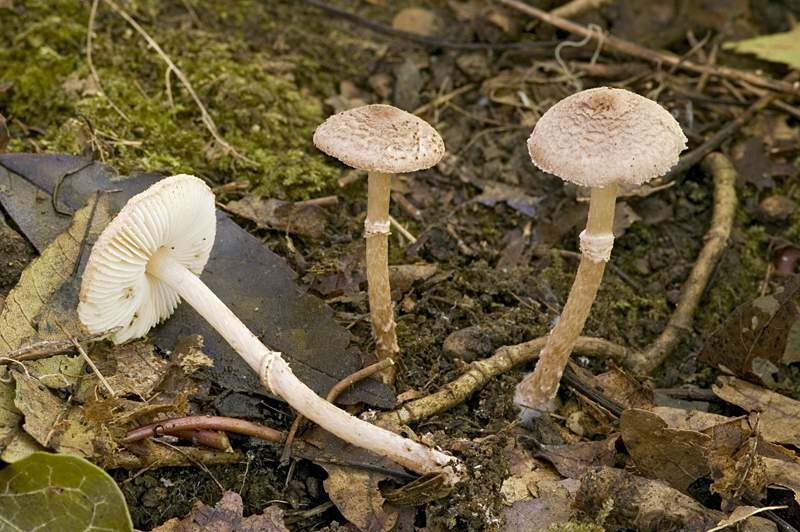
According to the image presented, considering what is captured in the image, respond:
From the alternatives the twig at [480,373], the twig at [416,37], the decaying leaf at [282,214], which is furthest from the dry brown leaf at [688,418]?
the twig at [416,37]

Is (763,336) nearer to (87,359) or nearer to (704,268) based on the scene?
(704,268)

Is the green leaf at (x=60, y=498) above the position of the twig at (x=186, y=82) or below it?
below

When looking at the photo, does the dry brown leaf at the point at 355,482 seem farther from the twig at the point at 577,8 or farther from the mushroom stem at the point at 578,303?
the twig at the point at 577,8

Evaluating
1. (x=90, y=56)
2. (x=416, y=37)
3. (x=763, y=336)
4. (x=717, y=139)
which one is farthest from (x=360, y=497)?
(x=416, y=37)

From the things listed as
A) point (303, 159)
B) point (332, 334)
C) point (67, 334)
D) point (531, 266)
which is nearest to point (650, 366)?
point (531, 266)

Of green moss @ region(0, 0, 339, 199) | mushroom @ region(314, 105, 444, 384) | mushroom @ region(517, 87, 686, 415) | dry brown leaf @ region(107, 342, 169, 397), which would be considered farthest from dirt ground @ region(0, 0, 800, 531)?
mushroom @ region(517, 87, 686, 415)

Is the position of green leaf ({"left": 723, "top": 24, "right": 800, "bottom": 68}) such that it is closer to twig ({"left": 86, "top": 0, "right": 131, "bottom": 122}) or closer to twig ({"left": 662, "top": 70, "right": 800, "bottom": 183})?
twig ({"left": 662, "top": 70, "right": 800, "bottom": 183})
